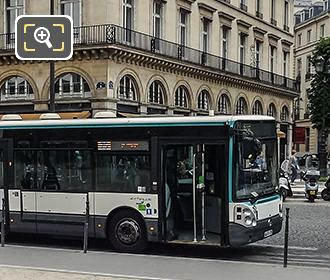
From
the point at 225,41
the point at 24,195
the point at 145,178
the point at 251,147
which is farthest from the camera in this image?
the point at 225,41

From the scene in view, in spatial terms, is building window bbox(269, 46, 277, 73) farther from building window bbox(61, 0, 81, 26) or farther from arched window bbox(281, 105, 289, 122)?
building window bbox(61, 0, 81, 26)

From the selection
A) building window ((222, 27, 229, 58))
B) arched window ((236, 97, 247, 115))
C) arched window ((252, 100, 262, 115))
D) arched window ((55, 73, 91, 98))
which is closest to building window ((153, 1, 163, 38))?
arched window ((55, 73, 91, 98))

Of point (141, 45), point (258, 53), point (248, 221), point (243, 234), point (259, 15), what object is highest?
point (259, 15)

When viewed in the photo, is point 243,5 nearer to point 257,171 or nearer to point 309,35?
point 257,171

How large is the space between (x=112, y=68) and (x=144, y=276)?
21.7 meters

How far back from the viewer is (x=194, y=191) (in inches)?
455

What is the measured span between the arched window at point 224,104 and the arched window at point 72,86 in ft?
44.1

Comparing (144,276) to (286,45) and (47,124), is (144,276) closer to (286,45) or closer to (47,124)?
(47,124)

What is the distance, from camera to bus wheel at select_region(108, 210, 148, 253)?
1197cm

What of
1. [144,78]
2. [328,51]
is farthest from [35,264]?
[328,51]

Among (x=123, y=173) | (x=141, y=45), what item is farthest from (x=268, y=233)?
(x=141, y=45)

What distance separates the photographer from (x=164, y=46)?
114 feet

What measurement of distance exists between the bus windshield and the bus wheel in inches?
82.3

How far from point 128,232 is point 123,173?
1124 millimetres
